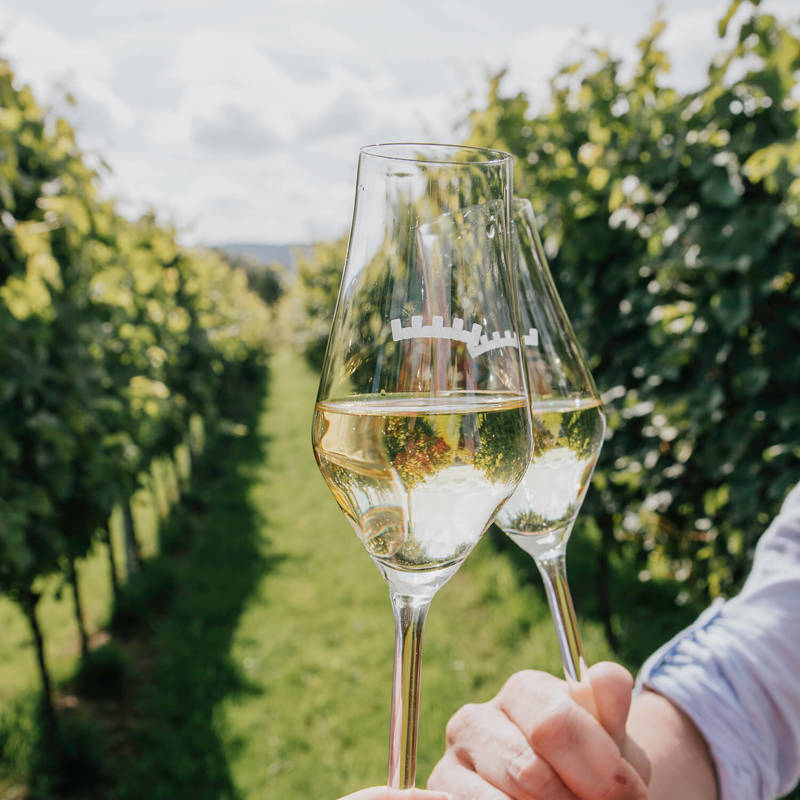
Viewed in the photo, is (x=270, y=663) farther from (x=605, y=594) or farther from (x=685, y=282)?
(x=685, y=282)

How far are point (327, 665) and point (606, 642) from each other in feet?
6.64

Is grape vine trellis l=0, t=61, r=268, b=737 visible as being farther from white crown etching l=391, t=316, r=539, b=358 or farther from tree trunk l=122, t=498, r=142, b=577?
white crown etching l=391, t=316, r=539, b=358

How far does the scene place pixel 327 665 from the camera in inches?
219

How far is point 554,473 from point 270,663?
524 cm

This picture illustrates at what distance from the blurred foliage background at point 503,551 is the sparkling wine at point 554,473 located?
2406 millimetres

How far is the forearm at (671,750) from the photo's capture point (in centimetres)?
129

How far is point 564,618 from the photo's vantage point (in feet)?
3.20

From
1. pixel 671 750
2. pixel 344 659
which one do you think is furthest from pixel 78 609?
pixel 671 750

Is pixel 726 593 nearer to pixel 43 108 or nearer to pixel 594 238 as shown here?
pixel 594 238

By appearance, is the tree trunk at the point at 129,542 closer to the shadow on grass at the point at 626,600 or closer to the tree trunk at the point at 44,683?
the tree trunk at the point at 44,683

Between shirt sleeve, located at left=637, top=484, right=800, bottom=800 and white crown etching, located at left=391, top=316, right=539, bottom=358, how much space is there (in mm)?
953

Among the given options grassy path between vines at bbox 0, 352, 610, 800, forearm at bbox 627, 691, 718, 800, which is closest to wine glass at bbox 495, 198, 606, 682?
forearm at bbox 627, 691, 718, 800

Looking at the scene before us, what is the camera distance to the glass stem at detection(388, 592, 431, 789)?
0.73 metres

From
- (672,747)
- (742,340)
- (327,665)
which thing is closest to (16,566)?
(327,665)
